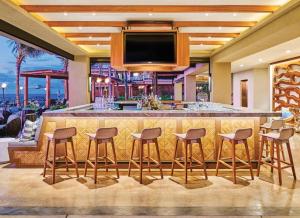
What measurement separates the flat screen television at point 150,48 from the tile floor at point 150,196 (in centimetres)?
235

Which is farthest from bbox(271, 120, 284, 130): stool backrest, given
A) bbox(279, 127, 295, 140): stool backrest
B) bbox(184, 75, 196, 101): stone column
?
bbox(184, 75, 196, 101): stone column

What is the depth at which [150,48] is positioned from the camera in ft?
20.3

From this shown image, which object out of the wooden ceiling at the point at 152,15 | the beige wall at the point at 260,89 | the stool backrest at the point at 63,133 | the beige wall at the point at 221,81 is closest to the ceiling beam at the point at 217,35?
the wooden ceiling at the point at 152,15

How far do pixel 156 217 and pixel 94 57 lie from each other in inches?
326

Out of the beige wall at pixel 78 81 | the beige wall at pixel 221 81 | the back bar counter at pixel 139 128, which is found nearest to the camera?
the back bar counter at pixel 139 128

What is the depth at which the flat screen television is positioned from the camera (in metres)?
6.20

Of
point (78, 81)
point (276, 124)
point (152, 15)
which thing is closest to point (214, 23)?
point (152, 15)

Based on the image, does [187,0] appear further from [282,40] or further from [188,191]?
[188,191]

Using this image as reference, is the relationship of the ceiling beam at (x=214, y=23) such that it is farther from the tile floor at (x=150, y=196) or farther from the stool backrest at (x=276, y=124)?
the tile floor at (x=150, y=196)

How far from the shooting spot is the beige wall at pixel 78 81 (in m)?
10.6

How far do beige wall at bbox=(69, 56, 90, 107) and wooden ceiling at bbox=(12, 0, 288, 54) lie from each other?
2494 millimetres

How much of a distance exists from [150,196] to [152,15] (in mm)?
3641

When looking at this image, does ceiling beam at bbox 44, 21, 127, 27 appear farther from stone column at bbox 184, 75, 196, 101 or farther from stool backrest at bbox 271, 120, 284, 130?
stone column at bbox 184, 75, 196, 101

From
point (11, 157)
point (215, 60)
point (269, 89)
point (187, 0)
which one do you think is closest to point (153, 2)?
point (187, 0)
